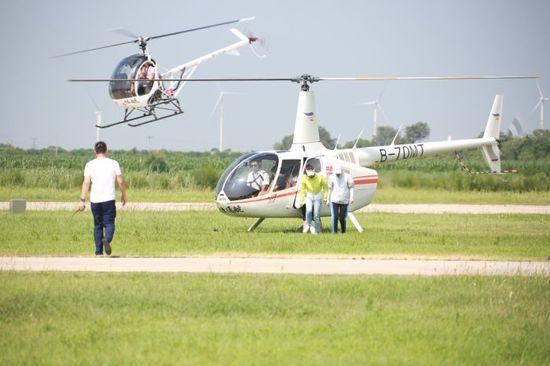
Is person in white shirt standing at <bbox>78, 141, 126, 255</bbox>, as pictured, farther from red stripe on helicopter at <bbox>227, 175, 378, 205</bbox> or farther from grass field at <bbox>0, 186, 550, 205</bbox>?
grass field at <bbox>0, 186, 550, 205</bbox>

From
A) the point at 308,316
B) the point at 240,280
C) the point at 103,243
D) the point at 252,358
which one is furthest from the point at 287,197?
the point at 252,358

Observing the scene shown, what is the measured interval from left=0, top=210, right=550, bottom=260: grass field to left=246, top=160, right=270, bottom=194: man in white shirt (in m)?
1.13

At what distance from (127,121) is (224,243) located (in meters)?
15.9

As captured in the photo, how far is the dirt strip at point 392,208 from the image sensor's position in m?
39.5

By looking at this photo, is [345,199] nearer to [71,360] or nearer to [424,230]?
[424,230]

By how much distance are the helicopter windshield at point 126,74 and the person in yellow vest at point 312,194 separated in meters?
11.2

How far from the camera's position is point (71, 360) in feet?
38.7

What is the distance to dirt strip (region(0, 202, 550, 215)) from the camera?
130 ft

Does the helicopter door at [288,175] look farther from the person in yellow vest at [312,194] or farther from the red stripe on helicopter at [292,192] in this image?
the person in yellow vest at [312,194]

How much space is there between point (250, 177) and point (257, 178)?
18 centimetres

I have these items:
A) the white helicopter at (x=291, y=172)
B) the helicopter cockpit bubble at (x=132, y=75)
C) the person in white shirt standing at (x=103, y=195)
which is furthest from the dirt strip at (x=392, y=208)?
the person in white shirt standing at (x=103, y=195)

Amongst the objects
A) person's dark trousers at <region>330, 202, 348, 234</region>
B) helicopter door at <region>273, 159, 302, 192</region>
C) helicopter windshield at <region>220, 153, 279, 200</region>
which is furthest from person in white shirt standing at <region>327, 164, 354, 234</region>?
helicopter windshield at <region>220, 153, 279, 200</region>

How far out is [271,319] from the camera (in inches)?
553

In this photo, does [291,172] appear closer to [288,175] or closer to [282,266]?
[288,175]
